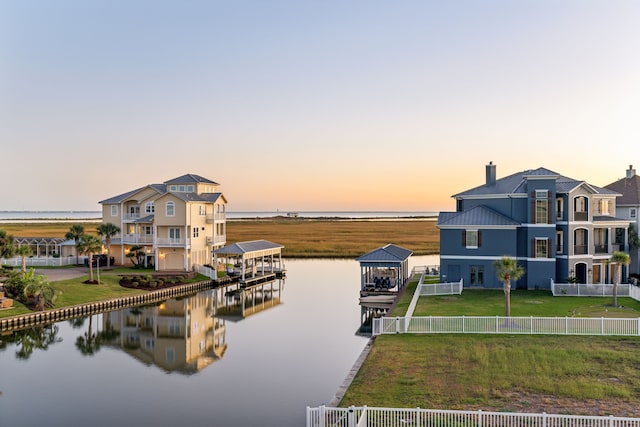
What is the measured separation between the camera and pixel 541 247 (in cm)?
3722

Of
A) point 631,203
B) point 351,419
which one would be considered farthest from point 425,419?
point 631,203

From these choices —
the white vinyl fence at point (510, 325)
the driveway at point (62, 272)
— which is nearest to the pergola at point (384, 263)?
the white vinyl fence at point (510, 325)

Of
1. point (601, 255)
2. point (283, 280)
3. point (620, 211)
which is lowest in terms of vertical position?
point (283, 280)

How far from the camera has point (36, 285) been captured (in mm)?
33938

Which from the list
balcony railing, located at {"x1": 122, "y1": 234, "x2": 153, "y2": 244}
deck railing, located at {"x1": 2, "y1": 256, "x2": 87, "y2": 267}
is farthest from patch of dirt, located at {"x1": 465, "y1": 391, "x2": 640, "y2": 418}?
deck railing, located at {"x1": 2, "y1": 256, "x2": 87, "y2": 267}

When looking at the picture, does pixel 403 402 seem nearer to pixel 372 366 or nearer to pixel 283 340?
pixel 372 366

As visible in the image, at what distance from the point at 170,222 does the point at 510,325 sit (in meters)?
35.6

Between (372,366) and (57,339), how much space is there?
1933 cm

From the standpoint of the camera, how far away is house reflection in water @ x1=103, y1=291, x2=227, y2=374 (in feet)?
84.2

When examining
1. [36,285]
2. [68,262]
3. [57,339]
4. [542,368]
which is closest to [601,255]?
[542,368]

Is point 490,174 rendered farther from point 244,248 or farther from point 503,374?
point 503,374

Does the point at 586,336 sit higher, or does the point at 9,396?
the point at 586,336

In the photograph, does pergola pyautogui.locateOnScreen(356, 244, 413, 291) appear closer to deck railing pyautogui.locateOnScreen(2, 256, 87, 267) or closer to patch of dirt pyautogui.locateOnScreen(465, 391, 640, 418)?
patch of dirt pyautogui.locateOnScreen(465, 391, 640, 418)

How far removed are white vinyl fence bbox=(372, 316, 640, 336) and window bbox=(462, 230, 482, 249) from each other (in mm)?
13738
